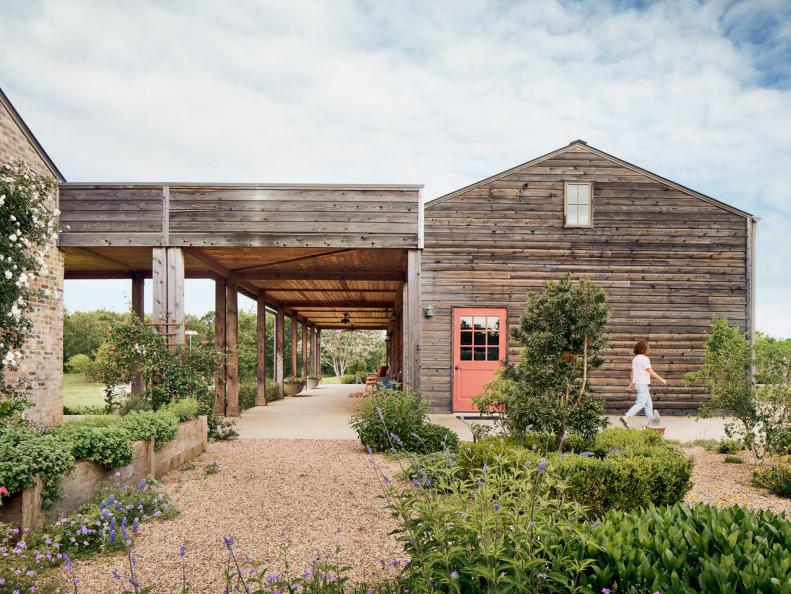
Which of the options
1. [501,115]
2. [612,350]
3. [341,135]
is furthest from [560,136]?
[341,135]

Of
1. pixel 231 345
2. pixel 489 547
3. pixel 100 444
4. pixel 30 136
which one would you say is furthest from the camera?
pixel 231 345

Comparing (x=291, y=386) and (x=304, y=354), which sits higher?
(x=304, y=354)

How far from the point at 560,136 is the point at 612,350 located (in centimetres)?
475

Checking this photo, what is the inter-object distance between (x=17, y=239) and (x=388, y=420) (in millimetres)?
5482

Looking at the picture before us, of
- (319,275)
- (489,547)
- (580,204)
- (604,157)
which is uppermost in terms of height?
(604,157)

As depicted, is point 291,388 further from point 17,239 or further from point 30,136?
point 17,239

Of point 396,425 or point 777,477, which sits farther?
point 396,425

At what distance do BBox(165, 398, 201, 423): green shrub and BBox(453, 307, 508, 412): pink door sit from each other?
5.61 metres

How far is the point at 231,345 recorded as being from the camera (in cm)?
1220

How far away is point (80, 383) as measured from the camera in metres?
29.2

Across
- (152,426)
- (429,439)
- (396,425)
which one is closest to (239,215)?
(152,426)

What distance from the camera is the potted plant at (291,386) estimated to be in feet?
67.3

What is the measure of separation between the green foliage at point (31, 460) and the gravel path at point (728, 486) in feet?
17.2

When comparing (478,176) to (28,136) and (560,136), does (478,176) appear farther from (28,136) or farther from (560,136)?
(28,136)
